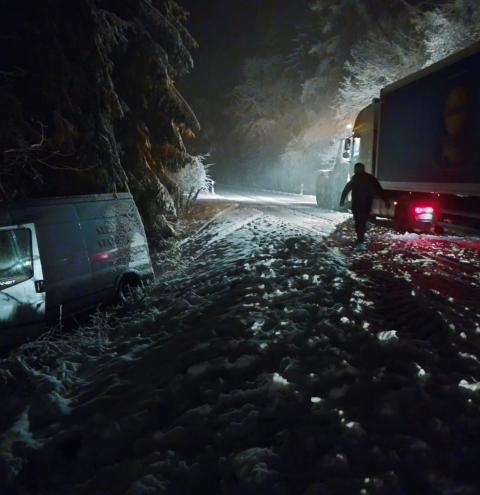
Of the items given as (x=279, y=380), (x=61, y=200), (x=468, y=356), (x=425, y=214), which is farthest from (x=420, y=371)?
(x=425, y=214)

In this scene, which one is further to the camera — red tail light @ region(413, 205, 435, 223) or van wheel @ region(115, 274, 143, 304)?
red tail light @ region(413, 205, 435, 223)

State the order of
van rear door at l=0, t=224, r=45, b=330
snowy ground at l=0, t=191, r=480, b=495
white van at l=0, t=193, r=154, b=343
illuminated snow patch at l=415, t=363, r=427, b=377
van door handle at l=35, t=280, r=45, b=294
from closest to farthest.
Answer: snowy ground at l=0, t=191, r=480, b=495
illuminated snow patch at l=415, t=363, r=427, b=377
van rear door at l=0, t=224, r=45, b=330
white van at l=0, t=193, r=154, b=343
van door handle at l=35, t=280, r=45, b=294

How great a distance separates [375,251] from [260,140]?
41.6 metres

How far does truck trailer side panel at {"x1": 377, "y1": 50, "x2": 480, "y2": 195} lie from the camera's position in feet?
30.0

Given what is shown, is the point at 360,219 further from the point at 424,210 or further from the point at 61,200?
the point at 61,200

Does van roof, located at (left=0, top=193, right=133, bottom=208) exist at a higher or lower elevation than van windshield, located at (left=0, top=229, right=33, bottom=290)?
higher

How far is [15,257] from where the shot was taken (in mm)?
5305

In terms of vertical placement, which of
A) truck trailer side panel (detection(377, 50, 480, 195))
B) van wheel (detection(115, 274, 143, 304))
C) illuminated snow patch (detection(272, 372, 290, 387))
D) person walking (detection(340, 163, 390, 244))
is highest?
truck trailer side panel (detection(377, 50, 480, 195))

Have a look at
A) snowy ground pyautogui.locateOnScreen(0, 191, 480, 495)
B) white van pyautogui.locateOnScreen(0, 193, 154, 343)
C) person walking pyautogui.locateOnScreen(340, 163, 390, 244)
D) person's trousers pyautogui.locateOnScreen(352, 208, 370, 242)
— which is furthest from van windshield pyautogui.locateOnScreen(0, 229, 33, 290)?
person's trousers pyautogui.locateOnScreen(352, 208, 370, 242)

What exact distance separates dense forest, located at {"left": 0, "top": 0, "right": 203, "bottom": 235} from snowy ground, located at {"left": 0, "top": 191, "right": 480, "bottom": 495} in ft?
12.3

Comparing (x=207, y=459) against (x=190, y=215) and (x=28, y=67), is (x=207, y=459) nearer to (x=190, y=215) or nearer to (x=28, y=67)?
(x=28, y=67)

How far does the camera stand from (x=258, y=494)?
2777mm

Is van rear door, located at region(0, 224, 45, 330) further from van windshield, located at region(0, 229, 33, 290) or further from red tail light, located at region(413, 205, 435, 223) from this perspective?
red tail light, located at region(413, 205, 435, 223)

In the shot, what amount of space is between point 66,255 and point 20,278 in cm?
86
